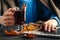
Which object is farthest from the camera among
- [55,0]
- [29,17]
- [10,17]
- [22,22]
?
[29,17]

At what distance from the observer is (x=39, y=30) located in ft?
5.00

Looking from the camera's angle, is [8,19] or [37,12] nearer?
[8,19]

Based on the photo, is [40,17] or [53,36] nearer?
[53,36]

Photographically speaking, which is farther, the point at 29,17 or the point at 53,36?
the point at 29,17

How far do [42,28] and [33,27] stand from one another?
81 mm

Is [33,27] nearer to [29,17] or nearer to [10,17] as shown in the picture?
[10,17]

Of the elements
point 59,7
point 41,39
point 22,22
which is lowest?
point 41,39

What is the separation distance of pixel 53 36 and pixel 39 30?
20 cm

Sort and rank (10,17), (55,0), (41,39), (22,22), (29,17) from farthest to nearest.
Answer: (29,17) → (55,0) → (10,17) → (22,22) → (41,39)

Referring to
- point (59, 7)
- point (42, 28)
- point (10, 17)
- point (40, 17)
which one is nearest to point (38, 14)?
point (40, 17)

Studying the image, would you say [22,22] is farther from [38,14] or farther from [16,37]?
[38,14]

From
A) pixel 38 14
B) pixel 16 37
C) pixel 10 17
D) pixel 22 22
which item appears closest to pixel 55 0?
pixel 38 14

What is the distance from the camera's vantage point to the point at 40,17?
7.45 feet

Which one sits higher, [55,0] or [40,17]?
[55,0]
